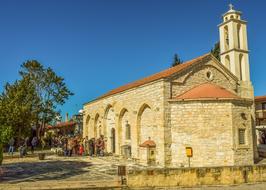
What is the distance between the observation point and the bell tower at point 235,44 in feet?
73.0

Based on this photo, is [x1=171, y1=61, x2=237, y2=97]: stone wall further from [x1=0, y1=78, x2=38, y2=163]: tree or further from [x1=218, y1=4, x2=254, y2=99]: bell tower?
[x1=0, y1=78, x2=38, y2=163]: tree

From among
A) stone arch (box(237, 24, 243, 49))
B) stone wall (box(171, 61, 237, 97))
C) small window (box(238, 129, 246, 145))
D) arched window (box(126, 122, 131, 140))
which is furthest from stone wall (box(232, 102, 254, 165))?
arched window (box(126, 122, 131, 140))

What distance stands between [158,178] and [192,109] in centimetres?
680

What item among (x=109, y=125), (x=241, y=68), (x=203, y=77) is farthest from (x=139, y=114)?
(x=241, y=68)

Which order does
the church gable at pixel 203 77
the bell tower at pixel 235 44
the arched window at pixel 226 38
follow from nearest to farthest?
the church gable at pixel 203 77, the bell tower at pixel 235 44, the arched window at pixel 226 38

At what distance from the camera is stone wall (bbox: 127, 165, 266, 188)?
36.7 feet

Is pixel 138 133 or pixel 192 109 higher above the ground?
pixel 192 109

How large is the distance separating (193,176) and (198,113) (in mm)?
5976

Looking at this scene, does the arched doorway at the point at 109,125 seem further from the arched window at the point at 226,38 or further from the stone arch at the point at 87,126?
the arched window at the point at 226,38

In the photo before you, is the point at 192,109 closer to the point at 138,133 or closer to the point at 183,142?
the point at 183,142

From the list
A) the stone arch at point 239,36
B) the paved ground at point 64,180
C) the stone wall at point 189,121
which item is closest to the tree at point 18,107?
the paved ground at point 64,180

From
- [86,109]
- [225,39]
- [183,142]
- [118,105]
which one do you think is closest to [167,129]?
[183,142]

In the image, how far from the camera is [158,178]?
445 inches

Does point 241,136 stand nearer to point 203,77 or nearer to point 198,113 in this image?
point 198,113
